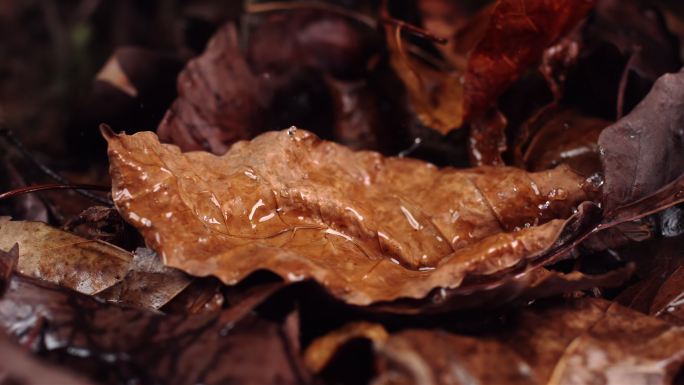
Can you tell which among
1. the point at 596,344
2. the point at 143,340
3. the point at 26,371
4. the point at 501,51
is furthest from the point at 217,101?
the point at 596,344

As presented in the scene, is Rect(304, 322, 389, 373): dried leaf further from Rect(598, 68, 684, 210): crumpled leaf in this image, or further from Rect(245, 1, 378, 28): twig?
Rect(245, 1, 378, 28): twig

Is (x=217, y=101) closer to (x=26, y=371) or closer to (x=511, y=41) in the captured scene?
(x=511, y=41)

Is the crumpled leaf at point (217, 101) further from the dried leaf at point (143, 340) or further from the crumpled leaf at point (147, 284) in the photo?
the dried leaf at point (143, 340)

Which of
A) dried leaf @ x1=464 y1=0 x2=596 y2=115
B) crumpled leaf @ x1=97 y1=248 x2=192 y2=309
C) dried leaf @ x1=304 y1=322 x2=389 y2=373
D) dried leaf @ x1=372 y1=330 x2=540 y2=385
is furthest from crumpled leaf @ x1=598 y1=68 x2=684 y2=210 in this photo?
crumpled leaf @ x1=97 y1=248 x2=192 y2=309

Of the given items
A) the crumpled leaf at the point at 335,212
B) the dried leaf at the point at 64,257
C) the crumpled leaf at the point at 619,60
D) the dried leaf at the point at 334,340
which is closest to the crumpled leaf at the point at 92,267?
the dried leaf at the point at 64,257

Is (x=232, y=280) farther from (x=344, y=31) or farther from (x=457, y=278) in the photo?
(x=344, y=31)

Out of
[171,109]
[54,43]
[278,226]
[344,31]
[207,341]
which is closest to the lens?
[207,341]

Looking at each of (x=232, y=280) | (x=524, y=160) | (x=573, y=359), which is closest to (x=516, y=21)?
(x=524, y=160)
